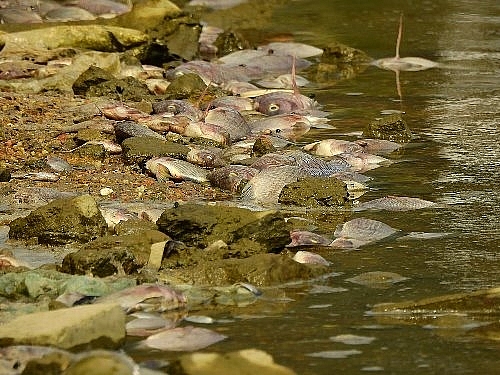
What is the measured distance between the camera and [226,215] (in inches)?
229

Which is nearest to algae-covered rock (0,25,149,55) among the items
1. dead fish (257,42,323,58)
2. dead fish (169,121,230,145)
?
dead fish (257,42,323,58)

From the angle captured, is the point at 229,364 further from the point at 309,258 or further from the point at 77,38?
the point at 77,38

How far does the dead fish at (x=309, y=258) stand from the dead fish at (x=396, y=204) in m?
1.11

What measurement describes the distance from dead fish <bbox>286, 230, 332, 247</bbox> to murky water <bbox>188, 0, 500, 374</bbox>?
17 cm

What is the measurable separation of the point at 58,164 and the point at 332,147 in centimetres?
177

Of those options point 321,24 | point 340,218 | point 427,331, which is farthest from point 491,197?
point 321,24

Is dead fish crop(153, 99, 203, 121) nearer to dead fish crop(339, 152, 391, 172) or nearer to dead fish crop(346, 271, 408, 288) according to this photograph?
dead fish crop(339, 152, 391, 172)

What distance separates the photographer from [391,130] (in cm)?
866

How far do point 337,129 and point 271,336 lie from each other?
4.71 metres

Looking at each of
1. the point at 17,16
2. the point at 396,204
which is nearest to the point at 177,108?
the point at 396,204

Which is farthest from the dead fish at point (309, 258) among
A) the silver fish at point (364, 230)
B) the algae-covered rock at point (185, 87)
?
the algae-covered rock at point (185, 87)

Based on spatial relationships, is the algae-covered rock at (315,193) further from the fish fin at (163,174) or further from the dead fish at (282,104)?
the dead fish at (282,104)

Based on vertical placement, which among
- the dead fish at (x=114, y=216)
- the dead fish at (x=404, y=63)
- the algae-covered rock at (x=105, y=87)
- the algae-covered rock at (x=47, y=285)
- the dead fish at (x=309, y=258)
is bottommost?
the dead fish at (x=404, y=63)

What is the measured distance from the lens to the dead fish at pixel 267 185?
22.5ft
